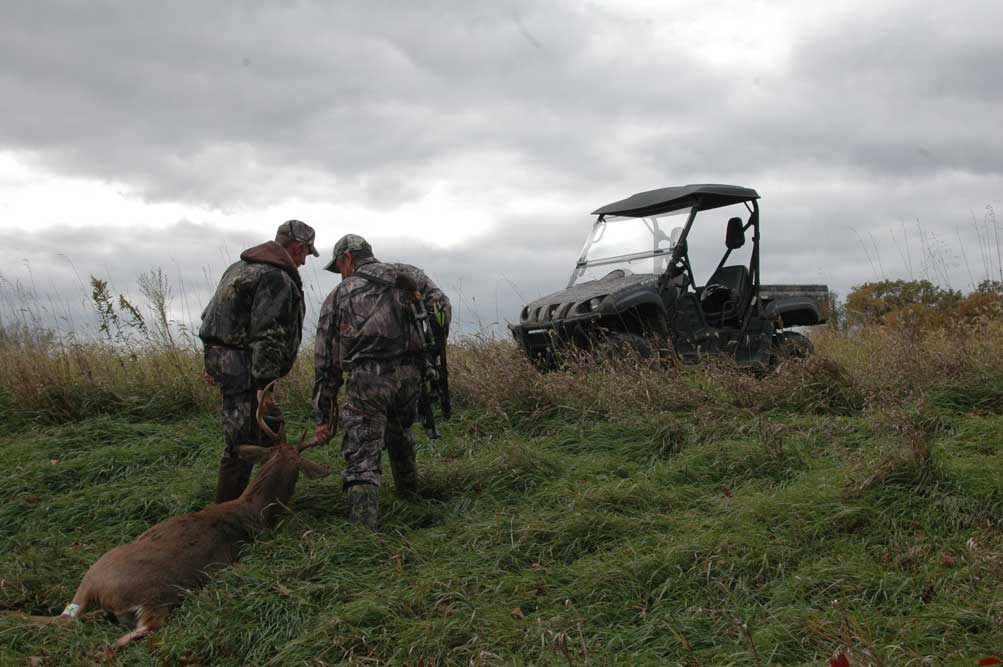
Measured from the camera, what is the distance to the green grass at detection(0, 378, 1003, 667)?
3.75 meters

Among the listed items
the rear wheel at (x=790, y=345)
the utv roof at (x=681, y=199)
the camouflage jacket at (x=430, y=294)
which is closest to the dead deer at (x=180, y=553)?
the camouflage jacket at (x=430, y=294)

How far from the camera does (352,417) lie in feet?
17.7

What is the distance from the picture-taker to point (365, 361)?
5.44 metres

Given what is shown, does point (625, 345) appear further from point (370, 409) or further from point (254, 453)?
point (254, 453)

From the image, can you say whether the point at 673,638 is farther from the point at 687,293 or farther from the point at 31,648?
the point at 687,293

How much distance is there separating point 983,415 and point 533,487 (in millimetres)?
3682

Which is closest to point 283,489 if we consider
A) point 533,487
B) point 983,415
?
point 533,487

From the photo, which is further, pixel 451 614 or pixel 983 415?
pixel 983 415

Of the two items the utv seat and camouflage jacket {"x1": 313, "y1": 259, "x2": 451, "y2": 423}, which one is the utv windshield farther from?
camouflage jacket {"x1": 313, "y1": 259, "x2": 451, "y2": 423}

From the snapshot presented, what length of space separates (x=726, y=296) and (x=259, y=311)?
597cm

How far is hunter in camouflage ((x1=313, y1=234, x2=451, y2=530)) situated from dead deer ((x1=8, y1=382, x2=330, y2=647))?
0.79 feet

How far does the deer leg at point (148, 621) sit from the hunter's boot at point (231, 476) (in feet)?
4.89

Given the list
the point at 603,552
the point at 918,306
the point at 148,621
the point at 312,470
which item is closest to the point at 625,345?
the point at 312,470

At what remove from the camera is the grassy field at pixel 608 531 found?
3.79 m
